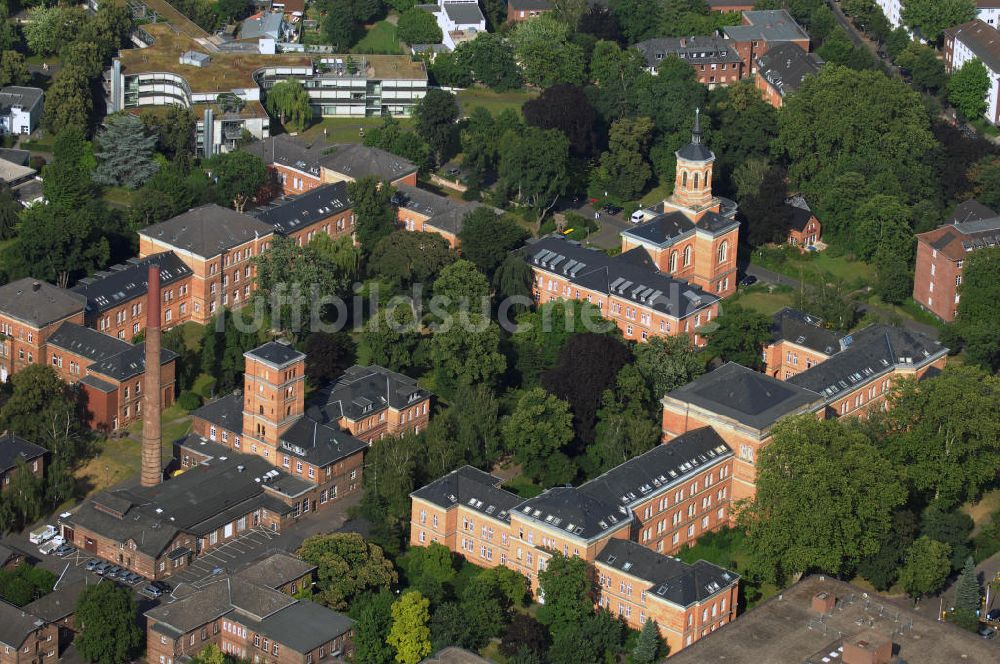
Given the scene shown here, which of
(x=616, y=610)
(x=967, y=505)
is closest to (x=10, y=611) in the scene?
(x=616, y=610)

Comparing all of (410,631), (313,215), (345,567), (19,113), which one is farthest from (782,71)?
(410,631)

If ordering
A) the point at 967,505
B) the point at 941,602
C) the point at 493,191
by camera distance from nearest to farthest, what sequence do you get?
the point at 941,602 < the point at 967,505 < the point at 493,191

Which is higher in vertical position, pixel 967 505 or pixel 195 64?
pixel 195 64

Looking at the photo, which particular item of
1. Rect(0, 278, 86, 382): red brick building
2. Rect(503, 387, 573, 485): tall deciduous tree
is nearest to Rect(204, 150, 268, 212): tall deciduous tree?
Rect(0, 278, 86, 382): red brick building

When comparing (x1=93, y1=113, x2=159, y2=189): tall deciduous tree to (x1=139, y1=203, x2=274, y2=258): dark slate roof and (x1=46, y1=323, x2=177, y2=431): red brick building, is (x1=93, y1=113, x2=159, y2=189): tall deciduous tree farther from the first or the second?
(x1=46, y1=323, x2=177, y2=431): red brick building

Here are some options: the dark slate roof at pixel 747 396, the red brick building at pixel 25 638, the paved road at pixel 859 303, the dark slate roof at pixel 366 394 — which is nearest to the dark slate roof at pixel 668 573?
the dark slate roof at pixel 747 396

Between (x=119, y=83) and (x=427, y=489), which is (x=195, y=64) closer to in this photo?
(x=119, y=83)
